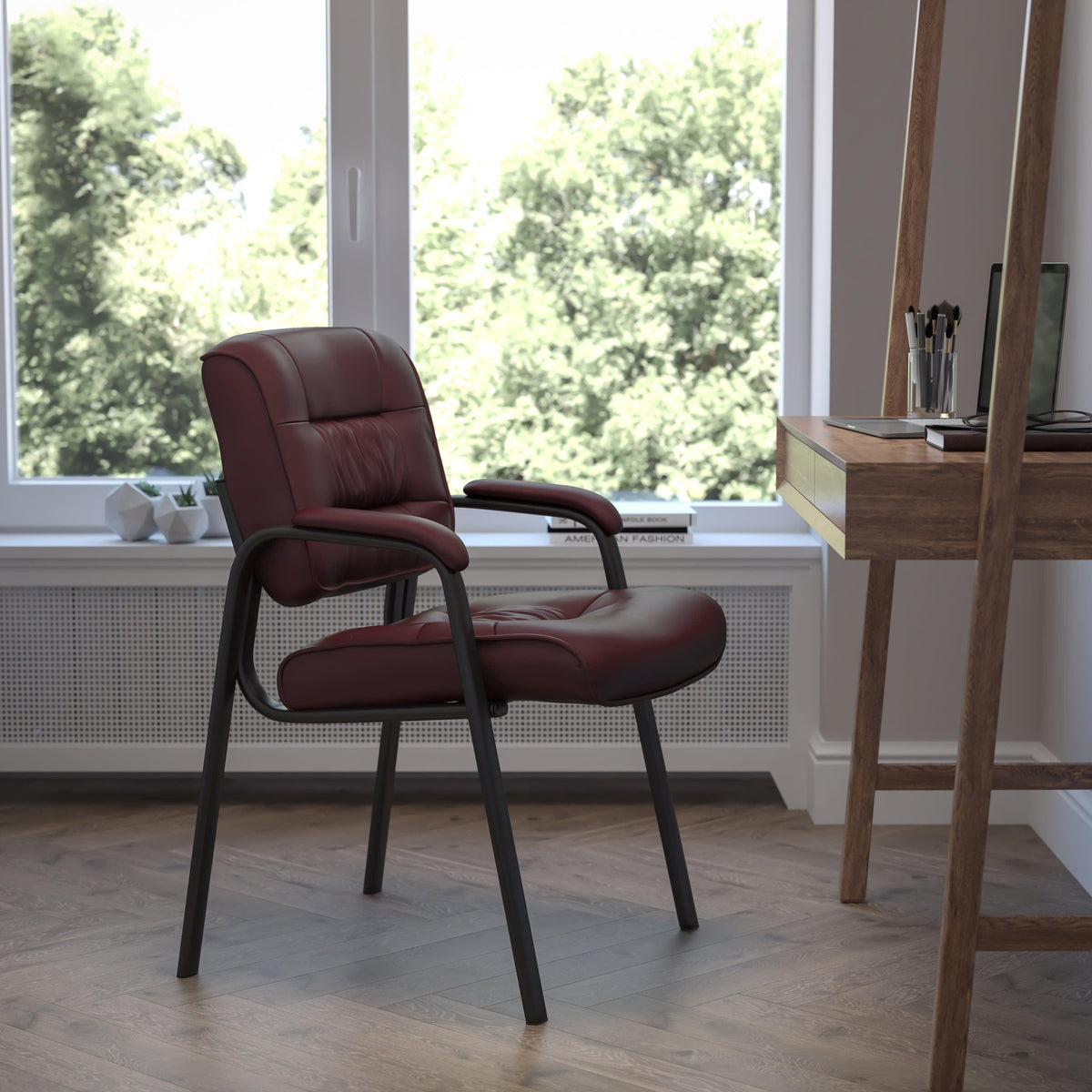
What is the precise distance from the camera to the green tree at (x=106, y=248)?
328cm

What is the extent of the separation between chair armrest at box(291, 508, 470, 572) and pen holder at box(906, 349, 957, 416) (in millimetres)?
821

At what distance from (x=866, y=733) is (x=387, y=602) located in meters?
0.89

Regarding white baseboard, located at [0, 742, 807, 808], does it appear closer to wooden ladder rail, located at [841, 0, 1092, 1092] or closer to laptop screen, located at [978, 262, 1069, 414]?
wooden ladder rail, located at [841, 0, 1092, 1092]

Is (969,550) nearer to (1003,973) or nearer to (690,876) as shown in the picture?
(1003,973)

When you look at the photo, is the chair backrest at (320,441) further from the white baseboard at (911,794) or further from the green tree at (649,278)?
the white baseboard at (911,794)

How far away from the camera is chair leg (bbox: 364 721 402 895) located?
2535 millimetres

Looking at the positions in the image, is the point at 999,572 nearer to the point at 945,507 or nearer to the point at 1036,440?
the point at 945,507

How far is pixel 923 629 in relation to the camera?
2.98 m

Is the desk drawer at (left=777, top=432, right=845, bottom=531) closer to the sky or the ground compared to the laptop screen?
closer to the ground

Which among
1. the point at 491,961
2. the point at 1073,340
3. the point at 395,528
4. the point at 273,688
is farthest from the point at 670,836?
the point at 1073,340

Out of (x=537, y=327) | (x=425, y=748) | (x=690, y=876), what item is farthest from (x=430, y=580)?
(x=690, y=876)

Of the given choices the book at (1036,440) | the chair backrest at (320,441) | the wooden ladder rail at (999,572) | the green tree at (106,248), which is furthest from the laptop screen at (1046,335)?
the green tree at (106,248)

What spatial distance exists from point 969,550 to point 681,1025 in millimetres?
794

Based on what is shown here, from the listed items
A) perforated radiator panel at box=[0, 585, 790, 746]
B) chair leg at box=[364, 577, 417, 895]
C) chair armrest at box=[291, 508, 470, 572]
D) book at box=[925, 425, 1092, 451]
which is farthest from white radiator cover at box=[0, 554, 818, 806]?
book at box=[925, 425, 1092, 451]
